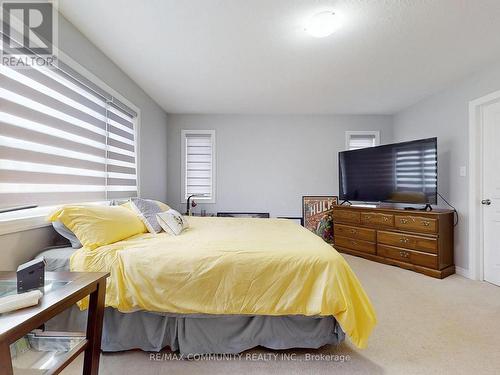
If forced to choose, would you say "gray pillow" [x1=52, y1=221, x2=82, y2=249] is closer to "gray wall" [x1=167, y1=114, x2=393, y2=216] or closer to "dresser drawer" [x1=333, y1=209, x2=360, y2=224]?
"gray wall" [x1=167, y1=114, x2=393, y2=216]

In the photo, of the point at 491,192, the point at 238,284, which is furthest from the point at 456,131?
the point at 238,284

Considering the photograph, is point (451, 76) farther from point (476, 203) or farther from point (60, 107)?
point (60, 107)

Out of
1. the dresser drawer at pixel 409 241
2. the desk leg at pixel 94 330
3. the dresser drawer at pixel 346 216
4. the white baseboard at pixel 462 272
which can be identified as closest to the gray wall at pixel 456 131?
the white baseboard at pixel 462 272

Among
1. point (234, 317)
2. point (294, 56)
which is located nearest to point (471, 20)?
point (294, 56)

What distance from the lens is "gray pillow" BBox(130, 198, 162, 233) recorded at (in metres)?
2.12

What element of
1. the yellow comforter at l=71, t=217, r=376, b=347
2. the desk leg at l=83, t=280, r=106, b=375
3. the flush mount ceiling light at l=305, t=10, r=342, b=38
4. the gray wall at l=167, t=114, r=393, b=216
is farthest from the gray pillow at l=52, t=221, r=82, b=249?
the gray wall at l=167, t=114, r=393, b=216

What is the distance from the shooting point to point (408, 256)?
10.4ft

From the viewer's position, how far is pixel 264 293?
1.46 metres

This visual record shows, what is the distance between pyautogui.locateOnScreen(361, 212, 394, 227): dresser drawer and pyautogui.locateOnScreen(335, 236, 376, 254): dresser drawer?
12.5 inches

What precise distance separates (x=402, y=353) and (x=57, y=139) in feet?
9.57

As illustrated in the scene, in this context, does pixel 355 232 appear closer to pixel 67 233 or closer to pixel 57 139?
pixel 67 233

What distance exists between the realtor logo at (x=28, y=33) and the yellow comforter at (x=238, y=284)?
4.42 feet

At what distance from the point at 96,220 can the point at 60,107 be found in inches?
38.7

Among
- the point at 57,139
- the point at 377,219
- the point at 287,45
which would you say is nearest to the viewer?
the point at 57,139
